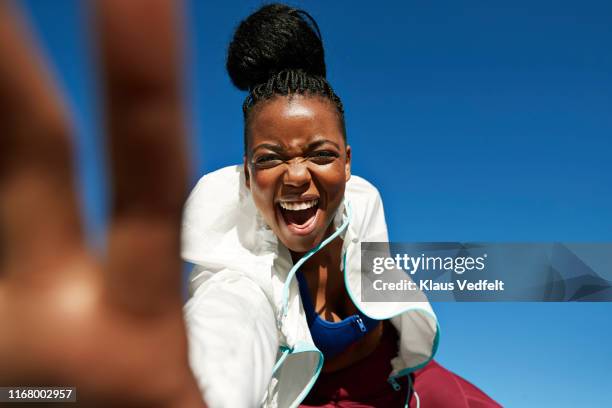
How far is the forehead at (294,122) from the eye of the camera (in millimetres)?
1050

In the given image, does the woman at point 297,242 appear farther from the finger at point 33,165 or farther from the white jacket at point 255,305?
the finger at point 33,165

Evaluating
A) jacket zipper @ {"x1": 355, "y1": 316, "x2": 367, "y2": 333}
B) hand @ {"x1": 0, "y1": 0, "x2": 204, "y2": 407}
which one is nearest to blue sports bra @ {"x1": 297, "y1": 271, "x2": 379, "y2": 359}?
jacket zipper @ {"x1": 355, "y1": 316, "x2": 367, "y2": 333}

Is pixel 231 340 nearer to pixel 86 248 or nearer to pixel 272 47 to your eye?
pixel 86 248

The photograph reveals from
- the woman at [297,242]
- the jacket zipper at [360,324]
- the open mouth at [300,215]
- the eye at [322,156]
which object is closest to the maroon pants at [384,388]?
the woman at [297,242]

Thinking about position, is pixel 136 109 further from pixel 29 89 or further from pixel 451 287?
pixel 451 287

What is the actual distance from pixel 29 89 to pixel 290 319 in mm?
861

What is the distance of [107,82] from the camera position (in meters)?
→ 0.19

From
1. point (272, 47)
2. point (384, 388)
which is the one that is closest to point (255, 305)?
point (384, 388)

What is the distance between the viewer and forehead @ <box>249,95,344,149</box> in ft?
3.44

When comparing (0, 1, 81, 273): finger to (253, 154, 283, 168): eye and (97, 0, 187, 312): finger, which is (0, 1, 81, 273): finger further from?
(253, 154, 283, 168): eye

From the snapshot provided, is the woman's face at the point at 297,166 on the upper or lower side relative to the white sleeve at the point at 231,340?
upper

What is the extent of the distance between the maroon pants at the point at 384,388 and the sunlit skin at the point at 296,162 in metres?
0.32

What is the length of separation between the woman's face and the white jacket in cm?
6

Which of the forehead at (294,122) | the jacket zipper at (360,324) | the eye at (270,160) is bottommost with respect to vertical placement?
the jacket zipper at (360,324)
